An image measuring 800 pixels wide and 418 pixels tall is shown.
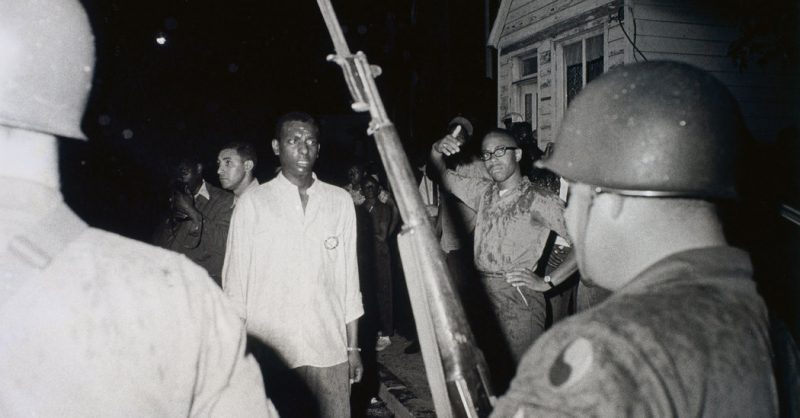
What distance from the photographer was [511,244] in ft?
15.5

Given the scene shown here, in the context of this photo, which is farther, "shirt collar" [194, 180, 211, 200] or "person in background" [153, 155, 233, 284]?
"shirt collar" [194, 180, 211, 200]

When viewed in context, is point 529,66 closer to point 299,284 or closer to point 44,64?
point 299,284

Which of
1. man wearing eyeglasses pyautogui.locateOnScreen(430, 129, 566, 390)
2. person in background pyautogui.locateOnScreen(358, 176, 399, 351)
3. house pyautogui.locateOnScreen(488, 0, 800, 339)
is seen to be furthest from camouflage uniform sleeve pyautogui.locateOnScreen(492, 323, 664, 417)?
person in background pyautogui.locateOnScreen(358, 176, 399, 351)

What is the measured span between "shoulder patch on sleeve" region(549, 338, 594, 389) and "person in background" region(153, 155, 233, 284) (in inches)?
190

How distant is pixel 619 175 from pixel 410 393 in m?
5.23

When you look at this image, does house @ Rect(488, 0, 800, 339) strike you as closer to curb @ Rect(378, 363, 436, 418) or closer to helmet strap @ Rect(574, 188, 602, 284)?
A: curb @ Rect(378, 363, 436, 418)

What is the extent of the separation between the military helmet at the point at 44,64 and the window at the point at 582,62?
8.28 metres

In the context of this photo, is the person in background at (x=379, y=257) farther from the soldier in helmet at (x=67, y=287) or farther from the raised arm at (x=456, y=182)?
the soldier in helmet at (x=67, y=287)

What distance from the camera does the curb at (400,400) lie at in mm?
5754

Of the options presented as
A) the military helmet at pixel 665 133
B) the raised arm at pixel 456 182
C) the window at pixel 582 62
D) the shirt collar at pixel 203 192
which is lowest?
the shirt collar at pixel 203 192

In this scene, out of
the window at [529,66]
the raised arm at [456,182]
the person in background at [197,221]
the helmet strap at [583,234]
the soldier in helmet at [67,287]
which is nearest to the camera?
the soldier in helmet at [67,287]

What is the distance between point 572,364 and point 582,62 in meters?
8.91

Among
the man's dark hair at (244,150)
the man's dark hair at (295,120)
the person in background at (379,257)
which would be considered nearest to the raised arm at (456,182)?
the man's dark hair at (295,120)

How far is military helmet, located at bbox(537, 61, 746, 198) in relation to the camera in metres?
1.49
